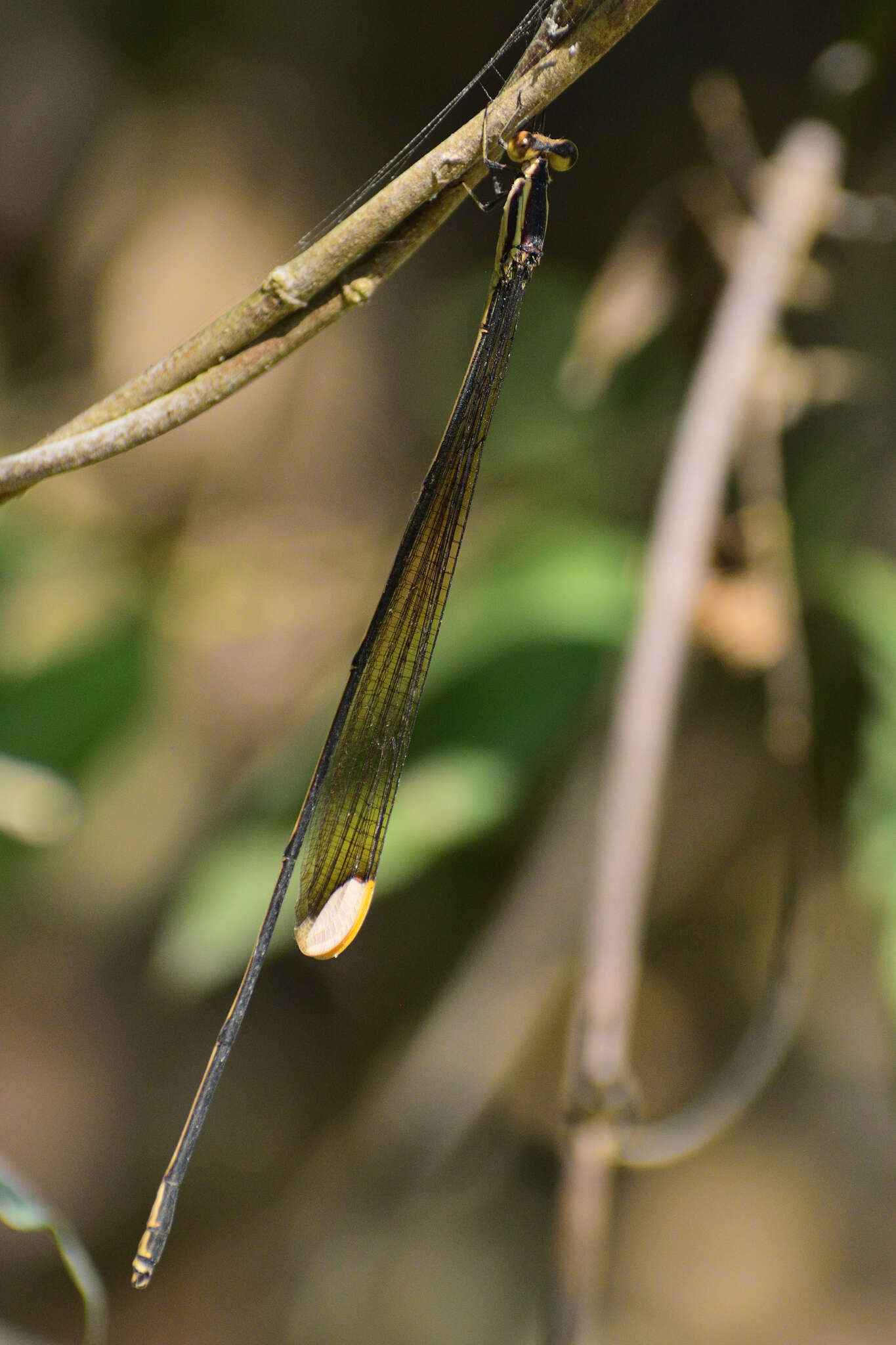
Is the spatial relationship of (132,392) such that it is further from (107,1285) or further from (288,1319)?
(107,1285)

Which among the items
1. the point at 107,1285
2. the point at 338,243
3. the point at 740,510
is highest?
the point at 740,510

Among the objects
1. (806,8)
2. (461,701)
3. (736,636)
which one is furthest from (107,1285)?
(806,8)

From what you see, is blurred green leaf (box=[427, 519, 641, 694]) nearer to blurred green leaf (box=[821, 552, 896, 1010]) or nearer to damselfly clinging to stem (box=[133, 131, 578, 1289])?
damselfly clinging to stem (box=[133, 131, 578, 1289])

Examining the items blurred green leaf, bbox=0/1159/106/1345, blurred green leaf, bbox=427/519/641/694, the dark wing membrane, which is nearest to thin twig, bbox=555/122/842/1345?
blurred green leaf, bbox=427/519/641/694

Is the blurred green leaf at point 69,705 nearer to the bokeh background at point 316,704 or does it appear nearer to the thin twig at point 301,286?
the bokeh background at point 316,704

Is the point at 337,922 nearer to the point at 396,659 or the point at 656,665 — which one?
the point at 396,659

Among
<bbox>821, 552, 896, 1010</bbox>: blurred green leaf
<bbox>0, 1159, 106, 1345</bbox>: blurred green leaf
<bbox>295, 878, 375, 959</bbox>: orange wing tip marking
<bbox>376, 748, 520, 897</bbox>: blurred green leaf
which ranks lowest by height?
<bbox>0, 1159, 106, 1345</bbox>: blurred green leaf
